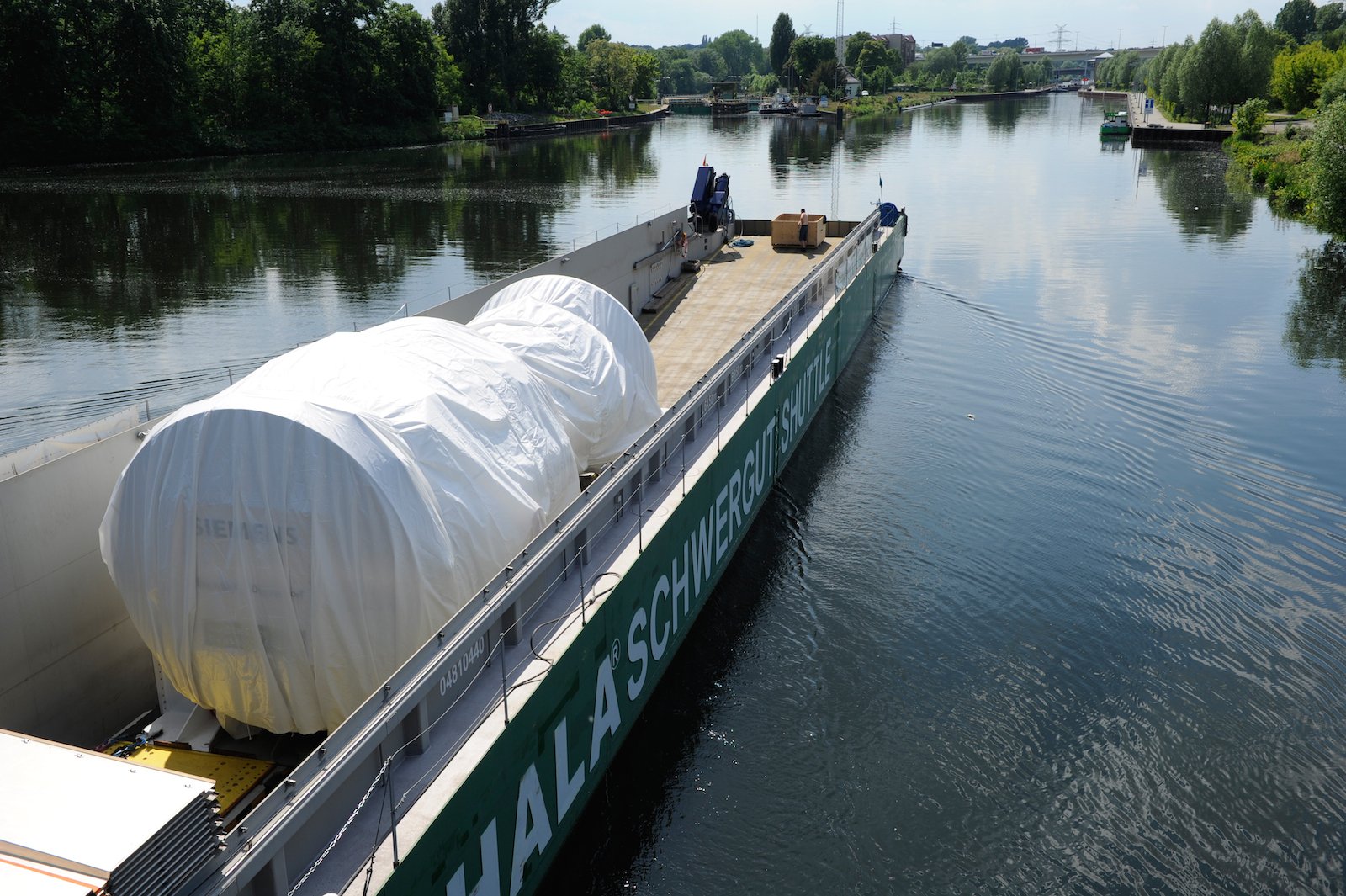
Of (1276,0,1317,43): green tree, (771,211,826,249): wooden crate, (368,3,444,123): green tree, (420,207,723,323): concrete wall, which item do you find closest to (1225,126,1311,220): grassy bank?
(771,211,826,249): wooden crate

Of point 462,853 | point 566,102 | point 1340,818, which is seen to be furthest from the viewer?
point 566,102

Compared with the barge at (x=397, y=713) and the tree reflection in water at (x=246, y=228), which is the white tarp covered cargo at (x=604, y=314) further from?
the tree reflection in water at (x=246, y=228)

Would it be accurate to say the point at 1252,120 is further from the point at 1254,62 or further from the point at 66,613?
the point at 66,613

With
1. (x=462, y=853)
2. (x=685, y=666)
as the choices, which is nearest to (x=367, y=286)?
(x=685, y=666)

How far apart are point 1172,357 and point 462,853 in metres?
25.5

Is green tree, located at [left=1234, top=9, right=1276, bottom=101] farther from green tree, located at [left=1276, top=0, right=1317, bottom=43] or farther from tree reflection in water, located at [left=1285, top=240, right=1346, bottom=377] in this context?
green tree, located at [left=1276, top=0, right=1317, bottom=43]

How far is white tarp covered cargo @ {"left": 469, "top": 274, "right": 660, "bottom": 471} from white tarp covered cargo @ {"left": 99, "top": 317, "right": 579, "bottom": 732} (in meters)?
3.92

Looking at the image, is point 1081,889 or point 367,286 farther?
point 367,286

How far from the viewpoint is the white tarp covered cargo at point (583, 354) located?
1283cm

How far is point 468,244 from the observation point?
4309 cm

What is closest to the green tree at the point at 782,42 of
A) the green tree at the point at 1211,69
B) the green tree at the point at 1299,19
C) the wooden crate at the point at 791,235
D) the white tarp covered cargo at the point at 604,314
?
the green tree at the point at 1299,19

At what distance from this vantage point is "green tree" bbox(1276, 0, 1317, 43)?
172 meters

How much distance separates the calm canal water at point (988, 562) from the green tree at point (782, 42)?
544 feet

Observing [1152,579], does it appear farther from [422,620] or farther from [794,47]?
[794,47]
